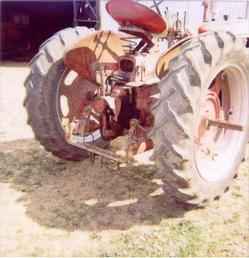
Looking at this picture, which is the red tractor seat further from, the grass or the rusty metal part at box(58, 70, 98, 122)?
the grass

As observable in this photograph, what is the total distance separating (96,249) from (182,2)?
8.72m

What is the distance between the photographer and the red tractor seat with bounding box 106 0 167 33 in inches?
118

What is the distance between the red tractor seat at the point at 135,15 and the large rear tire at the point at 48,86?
0.57 meters

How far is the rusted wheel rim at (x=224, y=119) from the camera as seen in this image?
3.16 m

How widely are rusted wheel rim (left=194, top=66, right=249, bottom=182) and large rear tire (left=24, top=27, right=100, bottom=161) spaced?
4.09 ft

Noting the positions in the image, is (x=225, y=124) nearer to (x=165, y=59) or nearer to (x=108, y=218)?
(x=165, y=59)

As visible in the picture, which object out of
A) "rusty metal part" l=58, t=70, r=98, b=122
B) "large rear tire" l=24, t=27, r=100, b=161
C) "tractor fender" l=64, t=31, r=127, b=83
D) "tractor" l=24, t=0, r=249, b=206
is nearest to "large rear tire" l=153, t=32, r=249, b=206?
"tractor" l=24, t=0, r=249, b=206

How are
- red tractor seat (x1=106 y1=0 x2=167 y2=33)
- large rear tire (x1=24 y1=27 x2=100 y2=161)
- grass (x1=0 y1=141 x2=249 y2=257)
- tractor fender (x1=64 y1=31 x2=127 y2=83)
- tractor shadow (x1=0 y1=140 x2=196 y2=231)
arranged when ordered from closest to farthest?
1. grass (x1=0 y1=141 x2=249 y2=257)
2. red tractor seat (x1=106 y1=0 x2=167 y2=33)
3. tractor shadow (x1=0 y1=140 x2=196 y2=231)
4. tractor fender (x1=64 y1=31 x2=127 y2=83)
5. large rear tire (x1=24 y1=27 x2=100 y2=161)

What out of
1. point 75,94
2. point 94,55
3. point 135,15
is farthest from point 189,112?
point 75,94

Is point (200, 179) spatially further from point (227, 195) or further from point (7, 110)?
point (7, 110)

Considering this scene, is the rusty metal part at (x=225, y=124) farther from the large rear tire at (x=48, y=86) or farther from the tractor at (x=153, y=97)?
the large rear tire at (x=48, y=86)

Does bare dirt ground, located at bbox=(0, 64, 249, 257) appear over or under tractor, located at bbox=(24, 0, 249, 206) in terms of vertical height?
under

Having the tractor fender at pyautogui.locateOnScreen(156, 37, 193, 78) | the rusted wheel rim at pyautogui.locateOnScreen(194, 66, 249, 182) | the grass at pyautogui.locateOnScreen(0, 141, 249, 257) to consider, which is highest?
the tractor fender at pyautogui.locateOnScreen(156, 37, 193, 78)

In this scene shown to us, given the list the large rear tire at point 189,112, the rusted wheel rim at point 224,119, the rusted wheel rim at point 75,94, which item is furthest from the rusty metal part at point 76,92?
the rusted wheel rim at point 224,119
